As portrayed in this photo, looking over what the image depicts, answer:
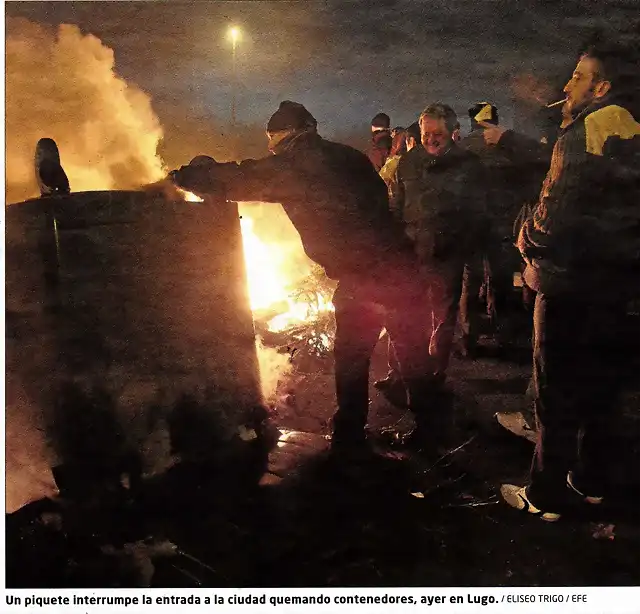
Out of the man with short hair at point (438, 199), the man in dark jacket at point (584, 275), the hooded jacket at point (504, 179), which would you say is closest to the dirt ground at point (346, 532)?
the man in dark jacket at point (584, 275)

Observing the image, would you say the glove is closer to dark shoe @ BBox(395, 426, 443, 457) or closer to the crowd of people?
the crowd of people

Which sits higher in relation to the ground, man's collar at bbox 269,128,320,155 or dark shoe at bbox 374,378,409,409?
man's collar at bbox 269,128,320,155

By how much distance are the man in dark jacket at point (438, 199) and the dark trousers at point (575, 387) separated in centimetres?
52

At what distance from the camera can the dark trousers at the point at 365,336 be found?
2.41 meters

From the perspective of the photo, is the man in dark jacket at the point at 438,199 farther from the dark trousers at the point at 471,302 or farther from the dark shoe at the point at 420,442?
the dark shoe at the point at 420,442

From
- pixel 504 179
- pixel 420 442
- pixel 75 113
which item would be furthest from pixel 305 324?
pixel 75 113

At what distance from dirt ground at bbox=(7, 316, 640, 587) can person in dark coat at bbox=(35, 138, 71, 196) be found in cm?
146

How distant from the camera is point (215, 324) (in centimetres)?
238

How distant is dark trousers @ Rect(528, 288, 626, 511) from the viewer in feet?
7.09

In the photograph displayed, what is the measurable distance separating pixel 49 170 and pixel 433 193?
72.6 inches

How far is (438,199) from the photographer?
249cm

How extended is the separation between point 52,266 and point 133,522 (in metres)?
1.26

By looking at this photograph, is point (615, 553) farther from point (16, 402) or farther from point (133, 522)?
point (16, 402)

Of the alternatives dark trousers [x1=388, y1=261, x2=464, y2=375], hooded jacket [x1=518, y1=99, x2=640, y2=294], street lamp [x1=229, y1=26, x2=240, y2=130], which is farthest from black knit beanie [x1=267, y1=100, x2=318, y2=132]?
hooded jacket [x1=518, y1=99, x2=640, y2=294]
